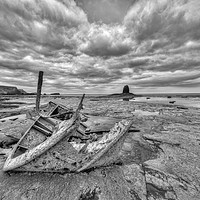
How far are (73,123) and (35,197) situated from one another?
1.73 m

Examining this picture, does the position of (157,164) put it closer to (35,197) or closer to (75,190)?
(75,190)

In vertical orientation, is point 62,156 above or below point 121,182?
above

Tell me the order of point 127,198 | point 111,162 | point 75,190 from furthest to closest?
point 111,162 → point 75,190 → point 127,198

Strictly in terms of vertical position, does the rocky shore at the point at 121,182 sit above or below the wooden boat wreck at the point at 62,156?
below

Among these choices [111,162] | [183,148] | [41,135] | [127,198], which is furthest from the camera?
[41,135]

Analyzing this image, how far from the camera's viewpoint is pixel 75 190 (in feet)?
8.12

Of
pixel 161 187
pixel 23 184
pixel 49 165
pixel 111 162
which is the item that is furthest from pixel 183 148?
pixel 23 184

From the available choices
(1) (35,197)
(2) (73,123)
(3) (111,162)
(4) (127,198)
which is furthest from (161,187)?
(1) (35,197)

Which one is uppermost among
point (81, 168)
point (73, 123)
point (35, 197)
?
point (73, 123)

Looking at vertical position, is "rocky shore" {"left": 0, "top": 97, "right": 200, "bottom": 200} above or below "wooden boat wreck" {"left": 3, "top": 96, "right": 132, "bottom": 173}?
below

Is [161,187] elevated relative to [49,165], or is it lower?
lower

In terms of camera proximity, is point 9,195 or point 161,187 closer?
point 9,195

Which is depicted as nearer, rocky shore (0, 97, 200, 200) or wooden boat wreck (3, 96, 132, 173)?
rocky shore (0, 97, 200, 200)

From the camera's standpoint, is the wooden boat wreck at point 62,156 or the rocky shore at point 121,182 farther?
the wooden boat wreck at point 62,156
